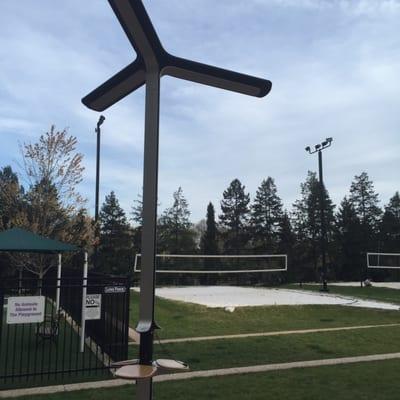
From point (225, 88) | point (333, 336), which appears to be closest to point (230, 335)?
point (333, 336)

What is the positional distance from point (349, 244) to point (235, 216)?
585 inches

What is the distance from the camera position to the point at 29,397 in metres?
6.12

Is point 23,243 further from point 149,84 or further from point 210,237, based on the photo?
point 210,237

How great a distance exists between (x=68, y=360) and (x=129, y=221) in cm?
4696

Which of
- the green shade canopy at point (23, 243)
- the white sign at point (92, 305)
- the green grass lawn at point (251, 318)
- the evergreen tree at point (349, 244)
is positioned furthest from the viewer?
the evergreen tree at point (349, 244)

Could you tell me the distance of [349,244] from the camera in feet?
190

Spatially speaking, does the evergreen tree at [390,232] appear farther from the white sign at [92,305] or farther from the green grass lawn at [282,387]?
the white sign at [92,305]

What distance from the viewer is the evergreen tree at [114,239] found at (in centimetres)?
4815

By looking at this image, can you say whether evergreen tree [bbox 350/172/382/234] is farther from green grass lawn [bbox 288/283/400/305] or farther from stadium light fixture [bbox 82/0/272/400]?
stadium light fixture [bbox 82/0/272/400]

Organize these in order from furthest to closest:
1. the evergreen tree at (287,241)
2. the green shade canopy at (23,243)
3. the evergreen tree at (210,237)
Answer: the evergreen tree at (210,237) < the evergreen tree at (287,241) < the green shade canopy at (23,243)

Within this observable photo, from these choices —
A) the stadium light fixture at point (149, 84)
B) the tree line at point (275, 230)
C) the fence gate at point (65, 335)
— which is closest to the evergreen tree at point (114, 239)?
the tree line at point (275, 230)

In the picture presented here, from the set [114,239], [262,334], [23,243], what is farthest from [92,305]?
[114,239]

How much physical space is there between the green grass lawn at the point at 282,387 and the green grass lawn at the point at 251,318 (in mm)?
3738

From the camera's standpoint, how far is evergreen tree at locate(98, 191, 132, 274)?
158 feet
